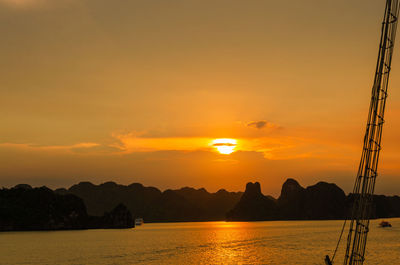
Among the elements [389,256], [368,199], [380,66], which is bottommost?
[389,256]

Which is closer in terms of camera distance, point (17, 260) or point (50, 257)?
point (17, 260)

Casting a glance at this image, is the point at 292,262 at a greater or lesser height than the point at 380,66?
lesser

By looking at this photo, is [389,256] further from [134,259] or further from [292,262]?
[134,259]

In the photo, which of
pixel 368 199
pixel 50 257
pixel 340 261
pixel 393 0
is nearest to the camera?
pixel 393 0

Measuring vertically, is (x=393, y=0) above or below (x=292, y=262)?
above

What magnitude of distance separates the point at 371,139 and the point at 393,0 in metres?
8.09

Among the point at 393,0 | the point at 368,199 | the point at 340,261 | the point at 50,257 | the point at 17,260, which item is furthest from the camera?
the point at 50,257

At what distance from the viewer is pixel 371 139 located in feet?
88.8

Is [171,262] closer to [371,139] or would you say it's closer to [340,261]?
[340,261]

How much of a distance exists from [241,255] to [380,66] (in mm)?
115543

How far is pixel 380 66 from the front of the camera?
26094 mm

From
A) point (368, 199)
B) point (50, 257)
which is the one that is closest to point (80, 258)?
point (50, 257)

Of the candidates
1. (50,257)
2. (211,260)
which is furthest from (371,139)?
(50,257)

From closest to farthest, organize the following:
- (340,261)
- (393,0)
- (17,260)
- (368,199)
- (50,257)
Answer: (393,0), (368,199), (340,261), (17,260), (50,257)
